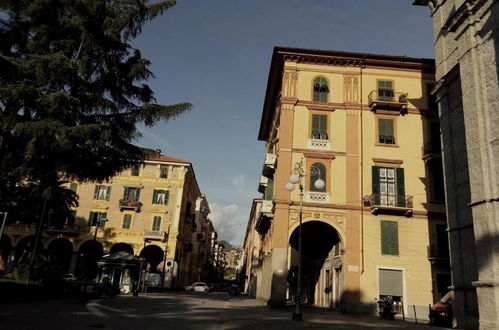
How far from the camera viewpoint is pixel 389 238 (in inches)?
942

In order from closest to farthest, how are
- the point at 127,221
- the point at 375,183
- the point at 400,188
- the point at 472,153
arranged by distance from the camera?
the point at 472,153
the point at 400,188
the point at 375,183
the point at 127,221

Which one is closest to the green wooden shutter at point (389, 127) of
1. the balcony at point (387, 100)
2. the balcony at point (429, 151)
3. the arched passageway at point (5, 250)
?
the balcony at point (387, 100)

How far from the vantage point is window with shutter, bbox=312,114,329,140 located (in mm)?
25656

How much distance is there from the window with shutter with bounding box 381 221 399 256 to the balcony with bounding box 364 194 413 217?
78 cm

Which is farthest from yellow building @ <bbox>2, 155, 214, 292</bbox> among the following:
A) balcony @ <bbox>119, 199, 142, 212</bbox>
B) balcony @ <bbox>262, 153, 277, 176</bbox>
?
balcony @ <bbox>262, 153, 277, 176</bbox>

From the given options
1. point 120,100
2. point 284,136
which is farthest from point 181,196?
point 120,100

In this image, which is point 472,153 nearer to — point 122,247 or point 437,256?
point 437,256

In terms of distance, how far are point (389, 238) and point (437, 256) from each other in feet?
9.35

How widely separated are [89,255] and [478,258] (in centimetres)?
4182

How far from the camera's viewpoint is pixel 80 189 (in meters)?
46.6

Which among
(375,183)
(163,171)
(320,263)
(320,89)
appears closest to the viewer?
(375,183)

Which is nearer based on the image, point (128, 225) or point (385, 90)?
point (385, 90)

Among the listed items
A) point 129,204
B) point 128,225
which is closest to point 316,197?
point 129,204

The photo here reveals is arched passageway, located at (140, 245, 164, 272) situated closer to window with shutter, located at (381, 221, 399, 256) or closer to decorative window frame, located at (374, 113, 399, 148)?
window with shutter, located at (381, 221, 399, 256)
